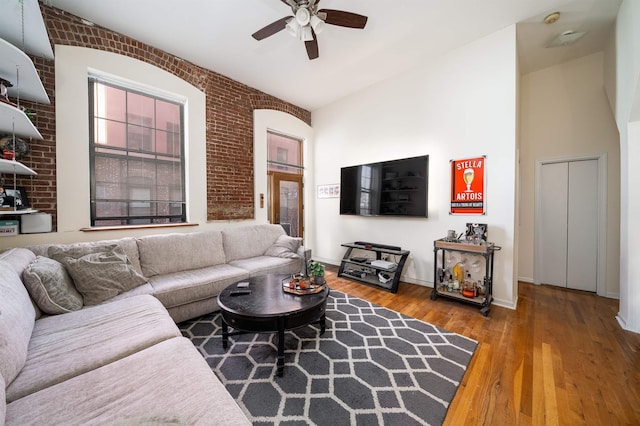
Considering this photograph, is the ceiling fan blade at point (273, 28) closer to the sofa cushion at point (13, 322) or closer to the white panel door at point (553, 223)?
the sofa cushion at point (13, 322)

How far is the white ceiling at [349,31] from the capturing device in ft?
8.11

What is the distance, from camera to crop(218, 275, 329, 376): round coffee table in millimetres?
1740

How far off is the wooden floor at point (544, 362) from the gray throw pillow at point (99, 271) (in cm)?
266

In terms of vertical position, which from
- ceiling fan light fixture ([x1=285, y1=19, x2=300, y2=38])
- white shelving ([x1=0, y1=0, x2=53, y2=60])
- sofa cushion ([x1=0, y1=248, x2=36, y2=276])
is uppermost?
ceiling fan light fixture ([x1=285, y1=19, x2=300, y2=38])

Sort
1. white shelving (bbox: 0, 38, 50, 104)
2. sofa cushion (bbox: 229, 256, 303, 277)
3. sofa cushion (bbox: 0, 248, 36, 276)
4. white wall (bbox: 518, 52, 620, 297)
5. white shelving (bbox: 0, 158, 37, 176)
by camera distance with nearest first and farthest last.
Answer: sofa cushion (bbox: 0, 248, 36, 276), white shelving (bbox: 0, 38, 50, 104), white shelving (bbox: 0, 158, 37, 176), sofa cushion (bbox: 229, 256, 303, 277), white wall (bbox: 518, 52, 620, 297)

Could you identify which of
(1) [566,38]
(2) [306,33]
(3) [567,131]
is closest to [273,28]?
(2) [306,33]

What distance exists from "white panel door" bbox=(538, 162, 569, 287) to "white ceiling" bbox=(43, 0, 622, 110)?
5.27 ft

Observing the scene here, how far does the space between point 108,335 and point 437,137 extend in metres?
4.01

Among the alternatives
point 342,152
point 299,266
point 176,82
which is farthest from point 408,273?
point 176,82

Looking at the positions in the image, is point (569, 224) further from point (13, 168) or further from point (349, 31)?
point (13, 168)

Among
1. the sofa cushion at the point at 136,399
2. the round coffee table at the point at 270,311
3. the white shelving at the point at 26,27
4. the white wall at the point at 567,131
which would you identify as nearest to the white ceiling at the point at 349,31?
the white wall at the point at 567,131

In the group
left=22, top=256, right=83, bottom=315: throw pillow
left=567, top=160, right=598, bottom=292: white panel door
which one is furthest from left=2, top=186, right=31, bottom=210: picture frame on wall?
left=567, top=160, right=598, bottom=292: white panel door

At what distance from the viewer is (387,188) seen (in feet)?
12.7

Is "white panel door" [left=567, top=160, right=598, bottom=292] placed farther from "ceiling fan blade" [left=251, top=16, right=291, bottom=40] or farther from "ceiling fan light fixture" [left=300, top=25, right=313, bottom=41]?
"ceiling fan blade" [left=251, top=16, right=291, bottom=40]
